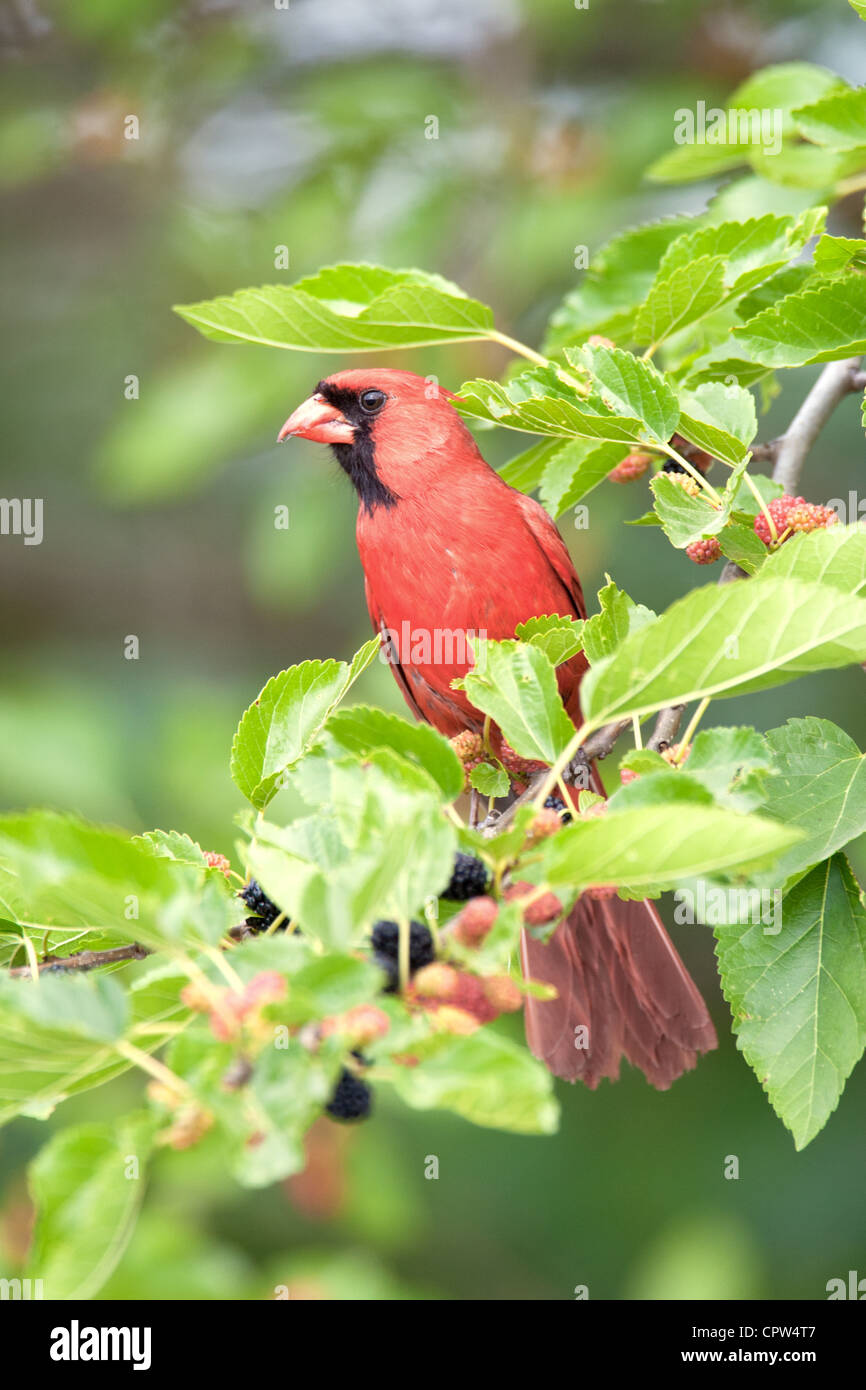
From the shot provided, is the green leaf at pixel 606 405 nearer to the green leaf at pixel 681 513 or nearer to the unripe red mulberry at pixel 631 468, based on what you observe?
the green leaf at pixel 681 513

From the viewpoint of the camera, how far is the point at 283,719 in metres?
2.10

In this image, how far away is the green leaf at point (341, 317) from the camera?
2.28 m

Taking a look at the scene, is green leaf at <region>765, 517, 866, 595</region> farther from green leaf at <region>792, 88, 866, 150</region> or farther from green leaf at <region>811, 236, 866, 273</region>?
green leaf at <region>792, 88, 866, 150</region>

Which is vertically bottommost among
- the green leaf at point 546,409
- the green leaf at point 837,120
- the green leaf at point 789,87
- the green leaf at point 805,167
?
the green leaf at point 546,409

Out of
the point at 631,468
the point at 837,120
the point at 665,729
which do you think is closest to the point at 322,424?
the point at 631,468

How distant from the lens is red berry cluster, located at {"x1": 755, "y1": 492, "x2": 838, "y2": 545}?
2.03m

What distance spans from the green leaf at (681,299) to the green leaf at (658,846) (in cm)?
118

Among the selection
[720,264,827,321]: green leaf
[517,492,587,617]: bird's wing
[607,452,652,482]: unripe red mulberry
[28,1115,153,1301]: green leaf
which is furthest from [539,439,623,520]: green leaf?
[28,1115,153,1301]: green leaf

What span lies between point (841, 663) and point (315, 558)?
3774mm

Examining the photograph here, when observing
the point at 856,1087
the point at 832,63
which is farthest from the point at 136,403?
the point at 856,1087

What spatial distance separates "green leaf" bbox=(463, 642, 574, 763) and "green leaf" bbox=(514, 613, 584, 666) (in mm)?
134

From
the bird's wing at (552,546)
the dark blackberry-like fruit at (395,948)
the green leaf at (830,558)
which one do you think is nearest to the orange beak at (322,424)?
the bird's wing at (552,546)

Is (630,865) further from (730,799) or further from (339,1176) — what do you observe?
(339,1176)

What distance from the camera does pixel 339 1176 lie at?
14.7ft
